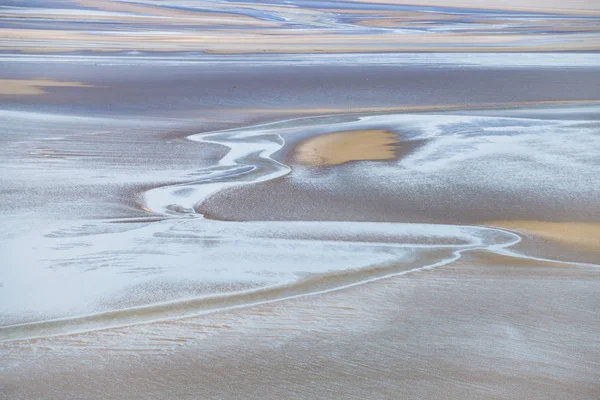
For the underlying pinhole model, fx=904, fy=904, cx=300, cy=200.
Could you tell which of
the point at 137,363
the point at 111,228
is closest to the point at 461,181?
the point at 111,228

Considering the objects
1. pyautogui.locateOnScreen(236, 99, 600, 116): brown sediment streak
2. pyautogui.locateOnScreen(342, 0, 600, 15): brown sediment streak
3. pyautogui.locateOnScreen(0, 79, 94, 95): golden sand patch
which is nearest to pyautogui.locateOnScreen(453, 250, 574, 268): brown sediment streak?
pyautogui.locateOnScreen(236, 99, 600, 116): brown sediment streak

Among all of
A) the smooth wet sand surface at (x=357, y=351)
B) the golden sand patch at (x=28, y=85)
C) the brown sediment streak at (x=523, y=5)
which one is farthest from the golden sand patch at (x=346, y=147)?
the brown sediment streak at (x=523, y=5)

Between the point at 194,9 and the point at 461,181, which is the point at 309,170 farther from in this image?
the point at 194,9

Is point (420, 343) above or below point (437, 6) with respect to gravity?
below

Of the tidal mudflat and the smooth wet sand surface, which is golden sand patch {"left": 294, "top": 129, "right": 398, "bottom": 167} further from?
the smooth wet sand surface

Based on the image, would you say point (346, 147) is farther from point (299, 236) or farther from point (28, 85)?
point (28, 85)
